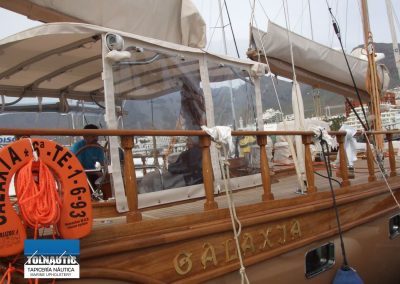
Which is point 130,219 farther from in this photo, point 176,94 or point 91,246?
point 176,94

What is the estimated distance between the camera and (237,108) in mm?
4836

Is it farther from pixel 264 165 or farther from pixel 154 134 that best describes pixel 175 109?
pixel 154 134

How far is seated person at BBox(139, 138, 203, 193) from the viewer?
3.79 m

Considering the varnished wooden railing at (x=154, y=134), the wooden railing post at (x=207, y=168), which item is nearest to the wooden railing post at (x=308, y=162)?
the varnished wooden railing at (x=154, y=134)

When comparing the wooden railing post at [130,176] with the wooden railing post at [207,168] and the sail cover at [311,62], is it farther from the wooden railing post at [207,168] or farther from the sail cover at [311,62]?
the sail cover at [311,62]

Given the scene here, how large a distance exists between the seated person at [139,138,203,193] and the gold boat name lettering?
85cm

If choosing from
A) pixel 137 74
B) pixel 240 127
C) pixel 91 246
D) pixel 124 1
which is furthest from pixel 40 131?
pixel 240 127

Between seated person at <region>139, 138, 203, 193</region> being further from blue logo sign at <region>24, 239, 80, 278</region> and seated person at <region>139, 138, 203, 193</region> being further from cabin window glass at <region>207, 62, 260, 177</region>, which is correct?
blue logo sign at <region>24, 239, 80, 278</region>

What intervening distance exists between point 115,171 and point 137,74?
1.00 m

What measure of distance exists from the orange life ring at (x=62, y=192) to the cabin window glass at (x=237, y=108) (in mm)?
2218

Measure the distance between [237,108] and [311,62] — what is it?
2412mm

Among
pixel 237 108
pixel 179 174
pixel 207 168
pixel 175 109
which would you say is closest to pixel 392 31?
pixel 237 108

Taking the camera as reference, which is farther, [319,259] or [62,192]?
[319,259]

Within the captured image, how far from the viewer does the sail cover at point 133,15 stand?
3898 millimetres
